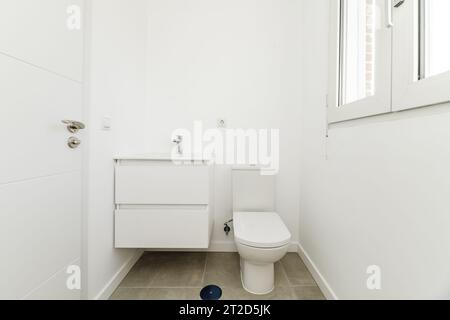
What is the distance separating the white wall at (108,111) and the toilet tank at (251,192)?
916 mm

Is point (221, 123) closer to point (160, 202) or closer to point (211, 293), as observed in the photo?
point (160, 202)

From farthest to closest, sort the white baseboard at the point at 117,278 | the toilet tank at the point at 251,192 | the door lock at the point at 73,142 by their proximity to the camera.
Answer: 1. the toilet tank at the point at 251,192
2. the white baseboard at the point at 117,278
3. the door lock at the point at 73,142

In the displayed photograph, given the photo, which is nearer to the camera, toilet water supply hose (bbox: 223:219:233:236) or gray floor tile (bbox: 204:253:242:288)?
gray floor tile (bbox: 204:253:242:288)

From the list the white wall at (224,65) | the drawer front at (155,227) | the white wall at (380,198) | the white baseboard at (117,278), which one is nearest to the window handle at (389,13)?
the white wall at (380,198)

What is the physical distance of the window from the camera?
716 millimetres

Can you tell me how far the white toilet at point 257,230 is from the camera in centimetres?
122

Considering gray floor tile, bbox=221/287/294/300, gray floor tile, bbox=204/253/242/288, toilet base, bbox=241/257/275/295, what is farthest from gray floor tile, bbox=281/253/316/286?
gray floor tile, bbox=204/253/242/288

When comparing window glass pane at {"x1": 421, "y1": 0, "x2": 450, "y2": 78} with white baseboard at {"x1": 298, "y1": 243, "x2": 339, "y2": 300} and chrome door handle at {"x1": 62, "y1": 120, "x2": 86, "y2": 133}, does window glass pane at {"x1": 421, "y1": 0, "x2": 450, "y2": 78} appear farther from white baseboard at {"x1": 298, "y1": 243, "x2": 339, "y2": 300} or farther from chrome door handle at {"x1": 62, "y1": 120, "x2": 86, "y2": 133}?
chrome door handle at {"x1": 62, "y1": 120, "x2": 86, "y2": 133}

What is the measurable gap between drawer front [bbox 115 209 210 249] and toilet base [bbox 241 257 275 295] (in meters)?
0.33

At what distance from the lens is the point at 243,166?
180 centimetres

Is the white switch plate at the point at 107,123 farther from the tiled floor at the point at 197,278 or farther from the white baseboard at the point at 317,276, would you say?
the white baseboard at the point at 317,276

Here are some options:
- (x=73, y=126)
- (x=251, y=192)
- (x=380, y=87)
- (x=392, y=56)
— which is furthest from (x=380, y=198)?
(x=73, y=126)

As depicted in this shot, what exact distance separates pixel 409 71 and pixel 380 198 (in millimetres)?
519
